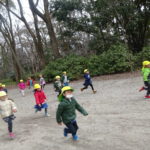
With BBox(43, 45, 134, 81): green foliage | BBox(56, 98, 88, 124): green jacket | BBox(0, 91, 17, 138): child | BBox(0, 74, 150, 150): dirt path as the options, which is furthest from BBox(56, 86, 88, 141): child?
BBox(43, 45, 134, 81): green foliage

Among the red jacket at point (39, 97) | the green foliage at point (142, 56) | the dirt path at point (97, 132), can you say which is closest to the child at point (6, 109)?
the dirt path at point (97, 132)

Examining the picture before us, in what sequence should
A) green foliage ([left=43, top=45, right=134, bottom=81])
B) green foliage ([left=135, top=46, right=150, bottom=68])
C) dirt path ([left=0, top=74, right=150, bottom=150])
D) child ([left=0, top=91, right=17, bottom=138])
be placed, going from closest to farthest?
dirt path ([left=0, top=74, right=150, bottom=150]) → child ([left=0, top=91, right=17, bottom=138]) → green foliage ([left=135, top=46, right=150, bottom=68]) → green foliage ([left=43, top=45, right=134, bottom=81])

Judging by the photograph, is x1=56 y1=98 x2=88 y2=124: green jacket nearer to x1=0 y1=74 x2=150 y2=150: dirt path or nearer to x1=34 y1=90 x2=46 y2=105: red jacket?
x1=0 y1=74 x2=150 y2=150: dirt path

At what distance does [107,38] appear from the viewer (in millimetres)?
26047

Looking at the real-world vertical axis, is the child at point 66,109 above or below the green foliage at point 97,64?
below

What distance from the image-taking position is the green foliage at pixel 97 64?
1989cm

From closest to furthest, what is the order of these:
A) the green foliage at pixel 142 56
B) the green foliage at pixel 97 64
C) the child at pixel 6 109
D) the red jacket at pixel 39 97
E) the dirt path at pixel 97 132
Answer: the dirt path at pixel 97 132 < the child at pixel 6 109 < the red jacket at pixel 39 97 < the green foliage at pixel 142 56 < the green foliage at pixel 97 64

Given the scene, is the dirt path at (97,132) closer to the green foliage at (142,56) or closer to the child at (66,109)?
the child at (66,109)

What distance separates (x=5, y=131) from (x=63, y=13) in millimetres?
21252

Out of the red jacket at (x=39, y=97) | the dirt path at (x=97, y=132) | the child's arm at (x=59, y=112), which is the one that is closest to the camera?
the dirt path at (x=97, y=132)

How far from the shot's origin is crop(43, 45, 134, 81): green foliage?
19.9m

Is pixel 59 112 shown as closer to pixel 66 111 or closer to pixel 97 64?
pixel 66 111

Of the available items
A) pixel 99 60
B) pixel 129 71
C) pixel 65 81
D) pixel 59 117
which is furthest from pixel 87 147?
pixel 99 60

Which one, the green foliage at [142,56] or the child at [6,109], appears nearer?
the child at [6,109]
